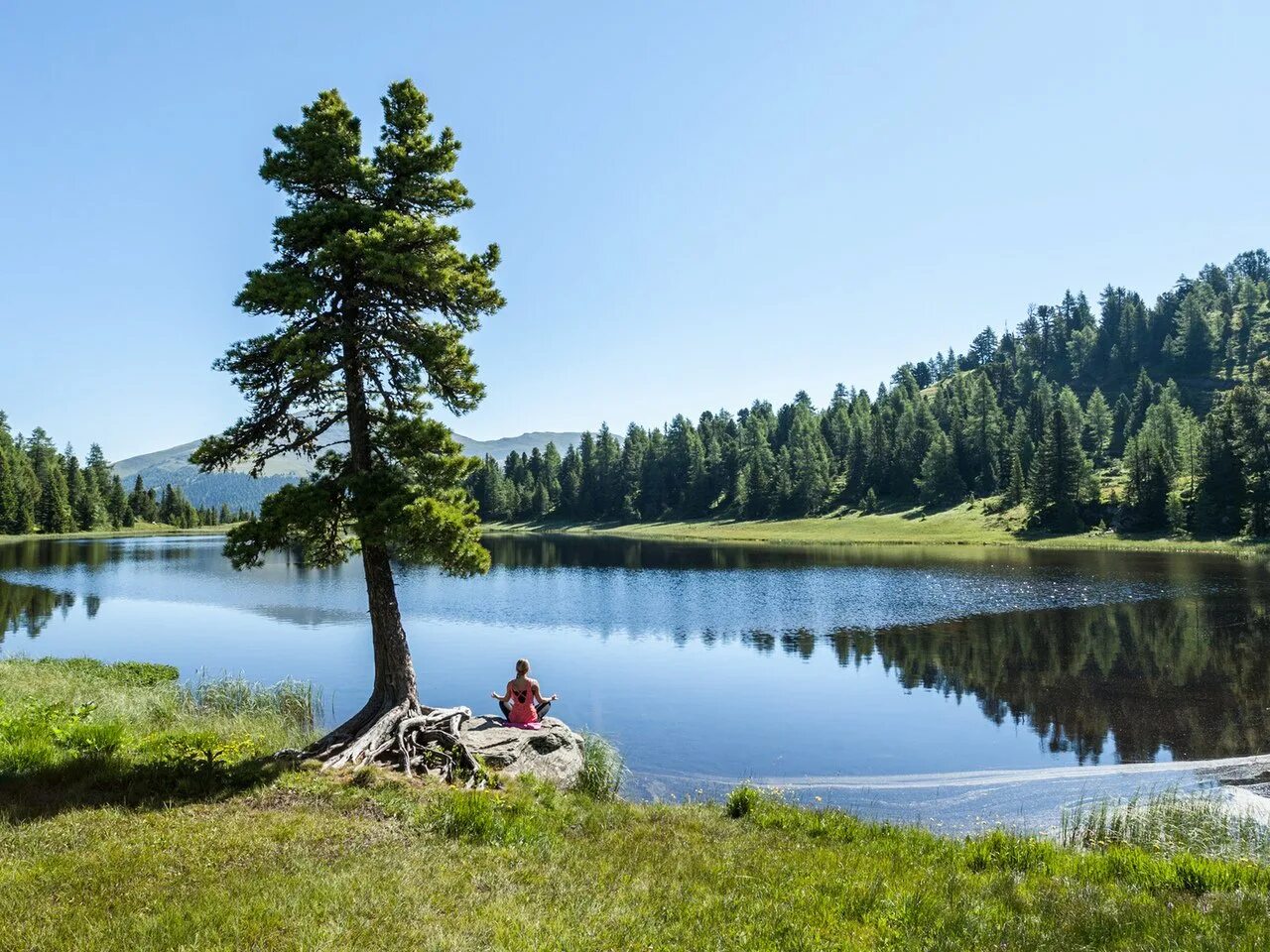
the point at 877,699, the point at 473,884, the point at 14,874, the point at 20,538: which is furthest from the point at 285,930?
the point at 20,538

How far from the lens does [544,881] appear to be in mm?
8922

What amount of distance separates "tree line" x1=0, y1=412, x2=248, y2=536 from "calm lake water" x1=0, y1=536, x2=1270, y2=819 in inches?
3024

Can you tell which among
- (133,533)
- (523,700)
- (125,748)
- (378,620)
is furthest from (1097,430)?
(133,533)

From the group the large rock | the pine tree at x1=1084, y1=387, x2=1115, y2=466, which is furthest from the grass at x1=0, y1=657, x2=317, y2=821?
the pine tree at x1=1084, y1=387, x2=1115, y2=466

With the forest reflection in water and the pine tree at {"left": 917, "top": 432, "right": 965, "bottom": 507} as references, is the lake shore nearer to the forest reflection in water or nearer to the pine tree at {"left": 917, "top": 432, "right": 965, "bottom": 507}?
the pine tree at {"left": 917, "top": 432, "right": 965, "bottom": 507}

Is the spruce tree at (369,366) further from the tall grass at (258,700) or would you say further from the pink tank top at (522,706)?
the tall grass at (258,700)

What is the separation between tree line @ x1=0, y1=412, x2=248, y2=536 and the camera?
133 m

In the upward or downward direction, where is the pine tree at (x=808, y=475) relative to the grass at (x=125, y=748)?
upward

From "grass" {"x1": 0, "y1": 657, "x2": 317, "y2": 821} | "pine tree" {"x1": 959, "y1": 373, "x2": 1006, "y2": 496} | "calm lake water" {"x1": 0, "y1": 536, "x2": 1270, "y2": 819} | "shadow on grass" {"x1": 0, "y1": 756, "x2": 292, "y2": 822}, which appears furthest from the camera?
"pine tree" {"x1": 959, "y1": 373, "x2": 1006, "y2": 496}

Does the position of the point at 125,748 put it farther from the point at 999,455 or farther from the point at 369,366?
the point at 999,455

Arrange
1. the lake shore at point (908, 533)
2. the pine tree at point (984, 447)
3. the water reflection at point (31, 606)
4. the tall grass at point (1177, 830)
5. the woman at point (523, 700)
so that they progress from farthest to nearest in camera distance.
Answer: the pine tree at point (984, 447)
the lake shore at point (908, 533)
the water reflection at point (31, 606)
the woman at point (523, 700)
the tall grass at point (1177, 830)

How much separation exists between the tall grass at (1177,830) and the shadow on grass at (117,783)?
14066 millimetres

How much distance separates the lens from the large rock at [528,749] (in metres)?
16.0

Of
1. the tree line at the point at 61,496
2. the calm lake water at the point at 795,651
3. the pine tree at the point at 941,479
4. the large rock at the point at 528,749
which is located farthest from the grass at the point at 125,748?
the pine tree at the point at 941,479
